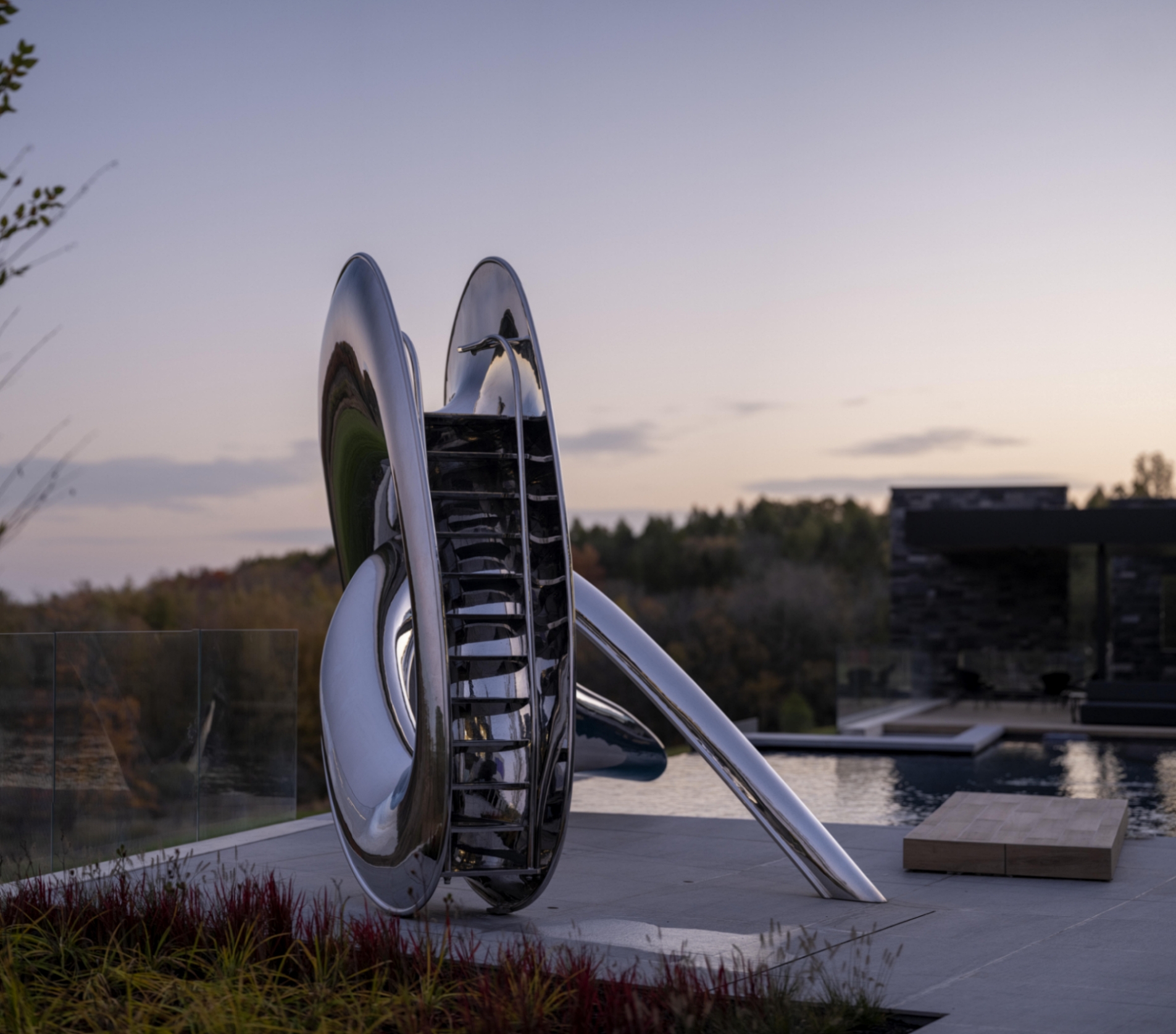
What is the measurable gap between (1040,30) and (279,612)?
36.6 m

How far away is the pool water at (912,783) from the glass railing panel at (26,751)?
4928 mm

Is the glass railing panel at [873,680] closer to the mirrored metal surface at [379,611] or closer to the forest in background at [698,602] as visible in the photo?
the mirrored metal surface at [379,611]

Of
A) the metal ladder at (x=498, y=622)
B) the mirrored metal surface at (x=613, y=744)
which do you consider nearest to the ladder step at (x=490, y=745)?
the metal ladder at (x=498, y=622)

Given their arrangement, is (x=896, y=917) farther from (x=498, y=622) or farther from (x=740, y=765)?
(x=498, y=622)

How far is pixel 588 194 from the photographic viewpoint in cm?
2520

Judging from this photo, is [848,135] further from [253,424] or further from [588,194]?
[253,424]

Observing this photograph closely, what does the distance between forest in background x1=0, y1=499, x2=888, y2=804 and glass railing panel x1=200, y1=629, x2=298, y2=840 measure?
29.5m

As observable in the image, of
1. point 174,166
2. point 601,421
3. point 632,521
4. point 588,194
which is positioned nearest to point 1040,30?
point 588,194

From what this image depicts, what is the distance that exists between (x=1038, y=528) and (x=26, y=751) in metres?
18.5

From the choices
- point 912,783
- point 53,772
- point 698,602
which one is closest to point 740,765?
point 53,772

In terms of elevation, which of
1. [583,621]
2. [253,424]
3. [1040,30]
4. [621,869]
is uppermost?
[1040,30]

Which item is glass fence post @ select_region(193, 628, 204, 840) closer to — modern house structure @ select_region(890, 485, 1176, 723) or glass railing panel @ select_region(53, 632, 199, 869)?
glass railing panel @ select_region(53, 632, 199, 869)

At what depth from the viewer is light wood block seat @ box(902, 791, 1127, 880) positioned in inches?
331

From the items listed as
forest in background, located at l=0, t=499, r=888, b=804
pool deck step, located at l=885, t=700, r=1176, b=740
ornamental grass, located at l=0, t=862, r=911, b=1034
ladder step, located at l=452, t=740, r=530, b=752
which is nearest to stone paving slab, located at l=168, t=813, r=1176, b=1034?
ornamental grass, located at l=0, t=862, r=911, b=1034
